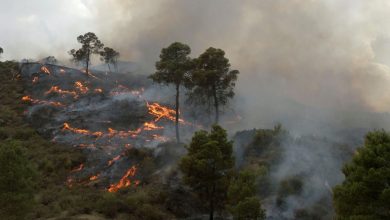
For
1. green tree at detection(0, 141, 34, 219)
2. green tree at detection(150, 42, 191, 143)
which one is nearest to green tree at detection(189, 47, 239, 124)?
green tree at detection(150, 42, 191, 143)

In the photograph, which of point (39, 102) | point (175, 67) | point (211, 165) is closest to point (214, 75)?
point (175, 67)

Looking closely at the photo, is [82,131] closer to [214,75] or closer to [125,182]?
[125,182]

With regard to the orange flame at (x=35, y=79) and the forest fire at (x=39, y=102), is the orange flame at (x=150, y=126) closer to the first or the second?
the forest fire at (x=39, y=102)

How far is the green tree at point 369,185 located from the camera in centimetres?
1978

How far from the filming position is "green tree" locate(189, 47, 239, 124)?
48688 millimetres

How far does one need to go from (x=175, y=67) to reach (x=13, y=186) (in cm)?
3072

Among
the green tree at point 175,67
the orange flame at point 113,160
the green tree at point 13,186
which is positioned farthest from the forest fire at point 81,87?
the green tree at point 13,186

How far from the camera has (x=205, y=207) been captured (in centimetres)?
3666

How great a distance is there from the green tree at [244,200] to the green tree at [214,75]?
19872 mm

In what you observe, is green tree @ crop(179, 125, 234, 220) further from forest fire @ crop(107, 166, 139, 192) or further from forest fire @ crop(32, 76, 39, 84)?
forest fire @ crop(32, 76, 39, 84)

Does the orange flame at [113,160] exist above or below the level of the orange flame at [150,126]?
below

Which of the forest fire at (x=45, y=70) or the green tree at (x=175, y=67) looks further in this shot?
the forest fire at (x=45, y=70)

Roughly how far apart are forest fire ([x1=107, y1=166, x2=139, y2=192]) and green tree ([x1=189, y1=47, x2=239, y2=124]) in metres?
12.5

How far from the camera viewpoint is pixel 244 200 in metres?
27.9
